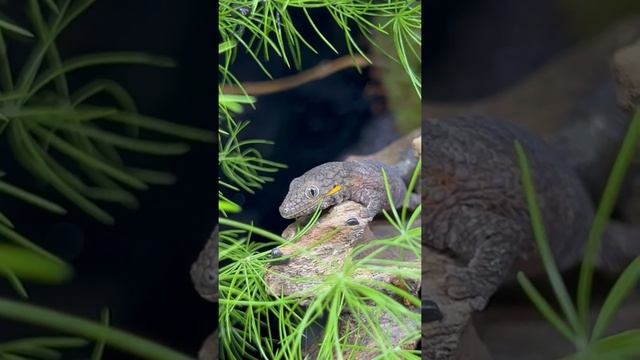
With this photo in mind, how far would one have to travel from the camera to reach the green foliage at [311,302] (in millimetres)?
2408

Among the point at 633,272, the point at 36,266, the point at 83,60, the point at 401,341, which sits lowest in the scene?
the point at 401,341

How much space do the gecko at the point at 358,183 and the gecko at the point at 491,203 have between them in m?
0.15

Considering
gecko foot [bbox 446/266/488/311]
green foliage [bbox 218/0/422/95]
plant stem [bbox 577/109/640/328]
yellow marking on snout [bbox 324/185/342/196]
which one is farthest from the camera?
yellow marking on snout [bbox 324/185/342/196]

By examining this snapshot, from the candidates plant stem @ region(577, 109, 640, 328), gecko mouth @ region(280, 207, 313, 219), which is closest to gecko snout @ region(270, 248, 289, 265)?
gecko mouth @ region(280, 207, 313, 219)

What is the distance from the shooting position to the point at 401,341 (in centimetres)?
241

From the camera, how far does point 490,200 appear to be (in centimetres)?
224

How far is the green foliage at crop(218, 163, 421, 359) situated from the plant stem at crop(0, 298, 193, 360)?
23cm

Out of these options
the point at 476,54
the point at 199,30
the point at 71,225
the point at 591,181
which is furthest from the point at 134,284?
the point at 591,181

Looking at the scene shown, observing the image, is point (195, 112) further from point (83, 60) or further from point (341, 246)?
point (341, 246)

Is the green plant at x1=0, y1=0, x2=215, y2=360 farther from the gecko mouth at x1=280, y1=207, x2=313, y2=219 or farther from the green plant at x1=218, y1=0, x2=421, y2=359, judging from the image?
the gecko mouth at x1=280, y1=207, x2=313, y2=219

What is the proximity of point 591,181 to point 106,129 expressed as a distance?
1515mm

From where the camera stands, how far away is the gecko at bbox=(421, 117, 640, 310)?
221 cm

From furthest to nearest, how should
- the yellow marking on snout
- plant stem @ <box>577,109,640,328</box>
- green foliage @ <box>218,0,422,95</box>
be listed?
the yellow marking on snout < green foliage @ <box>218,0,422,95</box> < plant stem @ <box>577,109,640,328</box>

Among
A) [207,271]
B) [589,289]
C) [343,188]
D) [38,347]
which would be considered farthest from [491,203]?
[38,347]
